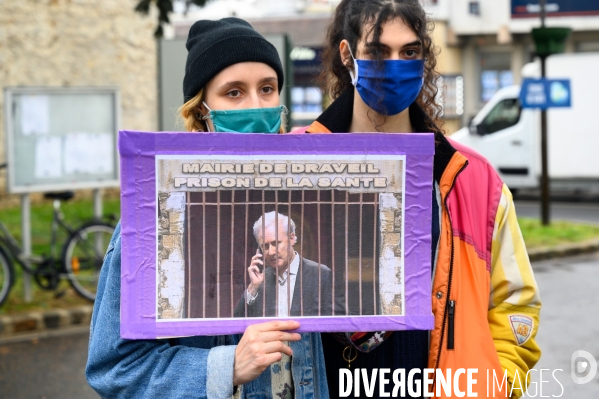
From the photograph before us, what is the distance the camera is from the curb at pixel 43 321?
768cm

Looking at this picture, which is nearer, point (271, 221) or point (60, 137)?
point (271, 221)

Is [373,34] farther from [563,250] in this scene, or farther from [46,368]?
[563,250]

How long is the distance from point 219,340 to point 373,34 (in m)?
0.98

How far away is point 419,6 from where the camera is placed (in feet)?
8.16

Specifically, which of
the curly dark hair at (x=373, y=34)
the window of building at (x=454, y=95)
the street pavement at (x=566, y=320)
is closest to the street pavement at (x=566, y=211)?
the street pavement at (x=566, y=320)

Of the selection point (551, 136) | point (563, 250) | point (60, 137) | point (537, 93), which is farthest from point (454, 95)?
point (60, 137)

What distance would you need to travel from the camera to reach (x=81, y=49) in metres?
16.4

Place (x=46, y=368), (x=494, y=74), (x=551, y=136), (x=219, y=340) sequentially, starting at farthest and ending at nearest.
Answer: (x=494, y=74), (x=551, y=136), (x=46, y=368), (x=219, y=340)

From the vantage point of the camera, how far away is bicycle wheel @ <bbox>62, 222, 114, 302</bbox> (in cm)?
840

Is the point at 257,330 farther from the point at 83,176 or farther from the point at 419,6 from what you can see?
the point at 83,176

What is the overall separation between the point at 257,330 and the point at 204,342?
191 millimetres

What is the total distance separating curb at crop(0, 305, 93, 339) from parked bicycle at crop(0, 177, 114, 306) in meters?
0.32

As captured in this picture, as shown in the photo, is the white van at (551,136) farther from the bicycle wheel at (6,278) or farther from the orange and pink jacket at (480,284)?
the orange and pink jacket at (480,284)

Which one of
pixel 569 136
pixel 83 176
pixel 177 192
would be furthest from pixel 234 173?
pixel 569 136
